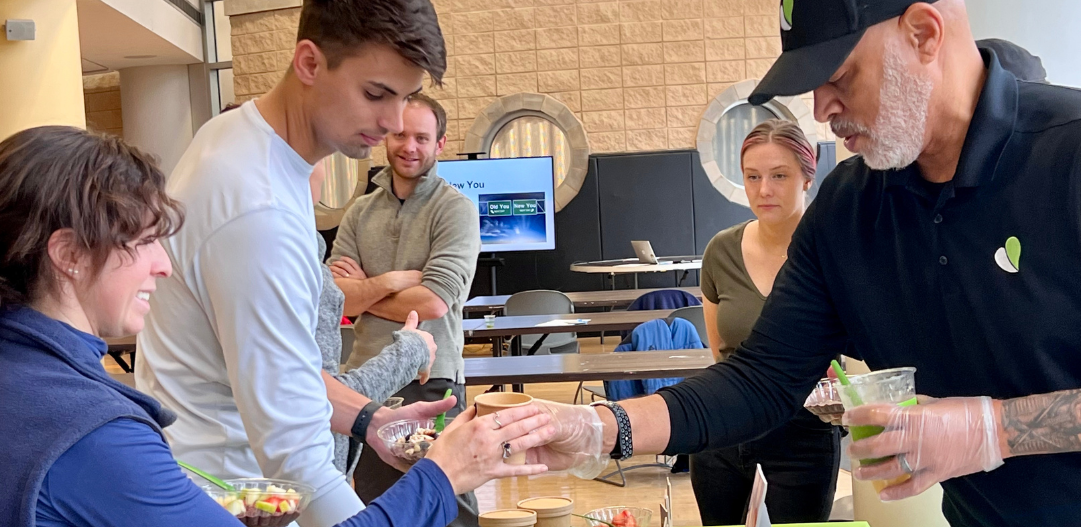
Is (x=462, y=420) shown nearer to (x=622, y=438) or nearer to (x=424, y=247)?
(x=622, y=438)

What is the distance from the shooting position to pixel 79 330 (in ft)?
3.77

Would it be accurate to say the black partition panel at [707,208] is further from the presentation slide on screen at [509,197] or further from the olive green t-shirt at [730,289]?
the olive green t-shirt at [730,289]

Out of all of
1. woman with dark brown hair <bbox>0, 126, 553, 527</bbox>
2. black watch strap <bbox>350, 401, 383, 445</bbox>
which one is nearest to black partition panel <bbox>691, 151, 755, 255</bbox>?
black watch strap <bbox>350, 401, 383, 445</bbox>

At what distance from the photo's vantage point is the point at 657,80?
1161cm

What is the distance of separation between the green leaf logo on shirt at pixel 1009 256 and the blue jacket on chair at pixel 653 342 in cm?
347

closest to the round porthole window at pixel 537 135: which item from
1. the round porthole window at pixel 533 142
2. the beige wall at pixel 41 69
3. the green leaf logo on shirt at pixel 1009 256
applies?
the round porthole window at pixel 533 142

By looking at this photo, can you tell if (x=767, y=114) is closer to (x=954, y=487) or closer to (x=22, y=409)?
(x=954, y=487)

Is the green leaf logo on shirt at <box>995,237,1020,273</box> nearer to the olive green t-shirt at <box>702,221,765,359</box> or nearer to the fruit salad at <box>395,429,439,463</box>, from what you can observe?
the fruit salad at <box>395,429,439,463</box>

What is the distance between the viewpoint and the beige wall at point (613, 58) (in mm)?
11445

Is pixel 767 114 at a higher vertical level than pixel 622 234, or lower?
higher

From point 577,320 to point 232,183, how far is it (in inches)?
171

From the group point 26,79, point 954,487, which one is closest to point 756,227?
point 954,487

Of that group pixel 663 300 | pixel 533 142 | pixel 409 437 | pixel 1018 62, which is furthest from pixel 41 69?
pixel 1018 62

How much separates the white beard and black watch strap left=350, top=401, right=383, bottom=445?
3.87 feet
